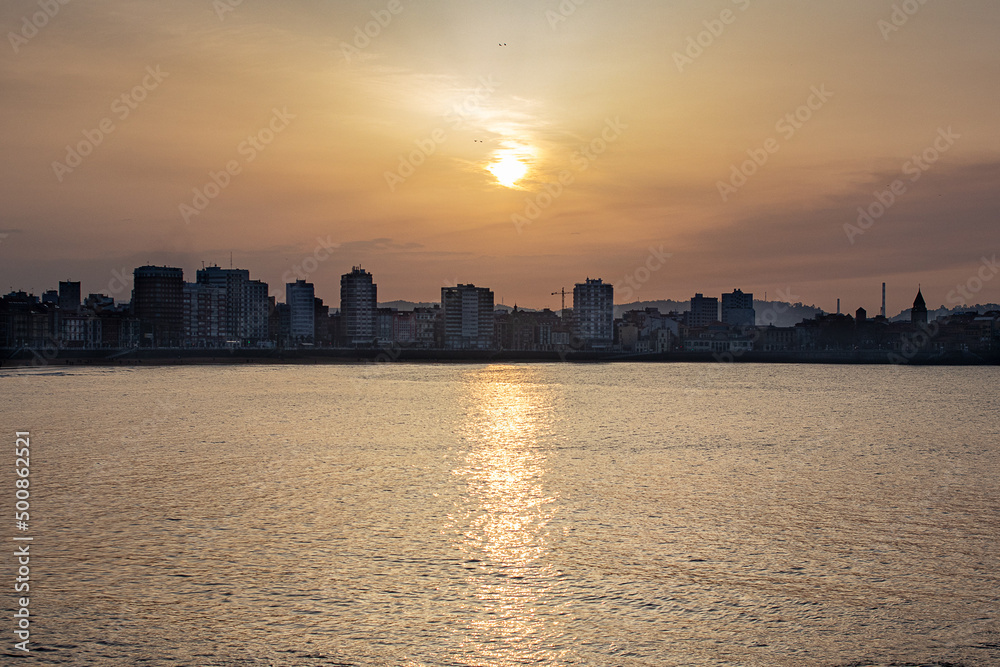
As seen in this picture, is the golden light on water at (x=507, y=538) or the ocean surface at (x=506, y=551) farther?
the golden light on water at (x=507, y=538)

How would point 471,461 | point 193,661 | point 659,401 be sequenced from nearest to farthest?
point 193,661 → point 471,461 → point 659,401

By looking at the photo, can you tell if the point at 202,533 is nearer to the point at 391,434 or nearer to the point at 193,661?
the point at 193,661

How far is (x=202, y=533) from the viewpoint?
64.2 ft

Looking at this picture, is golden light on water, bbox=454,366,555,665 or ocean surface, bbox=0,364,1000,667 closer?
ocean surface, bbox=0,364,1000,667

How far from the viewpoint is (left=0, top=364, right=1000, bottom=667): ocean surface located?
1258 centimetres

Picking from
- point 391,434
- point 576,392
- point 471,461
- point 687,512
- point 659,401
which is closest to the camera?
point 687,512

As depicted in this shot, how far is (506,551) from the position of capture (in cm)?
1808

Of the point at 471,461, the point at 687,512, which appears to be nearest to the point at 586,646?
the point at 687,512

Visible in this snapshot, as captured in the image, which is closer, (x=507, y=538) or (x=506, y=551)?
Result: (x=506, y=551)

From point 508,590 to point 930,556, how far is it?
9.16m

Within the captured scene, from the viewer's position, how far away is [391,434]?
140ft

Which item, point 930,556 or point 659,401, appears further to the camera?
point 659,401

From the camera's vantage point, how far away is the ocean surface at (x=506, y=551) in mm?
12578

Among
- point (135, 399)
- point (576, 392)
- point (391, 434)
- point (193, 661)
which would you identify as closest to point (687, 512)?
point (193, 661)
